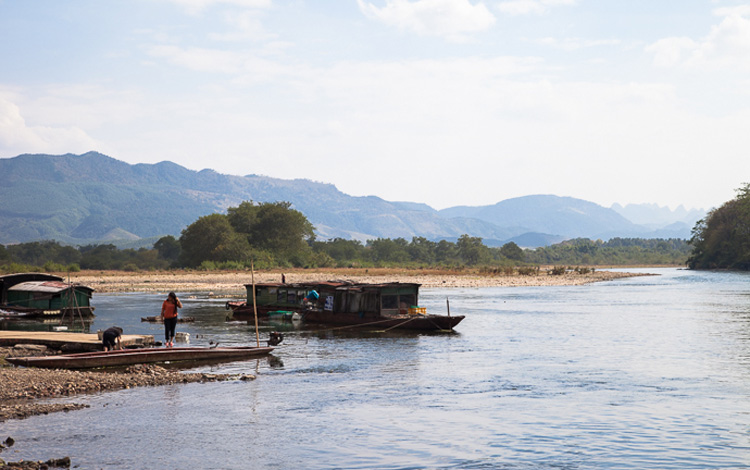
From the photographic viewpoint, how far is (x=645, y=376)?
2542cm

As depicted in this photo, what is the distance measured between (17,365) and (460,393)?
592 inches

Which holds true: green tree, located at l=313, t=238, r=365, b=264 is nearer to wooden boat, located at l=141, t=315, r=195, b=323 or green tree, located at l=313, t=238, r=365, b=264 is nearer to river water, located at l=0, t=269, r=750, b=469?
wooden boat, located at l=141, t=315, r=195, b=323

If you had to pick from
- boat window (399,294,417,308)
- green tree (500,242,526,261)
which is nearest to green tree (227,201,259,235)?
green tree (500,242,526,261)

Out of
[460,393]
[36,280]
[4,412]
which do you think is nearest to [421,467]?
[460,393]

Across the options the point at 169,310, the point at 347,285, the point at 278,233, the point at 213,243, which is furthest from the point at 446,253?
the point at 169,310

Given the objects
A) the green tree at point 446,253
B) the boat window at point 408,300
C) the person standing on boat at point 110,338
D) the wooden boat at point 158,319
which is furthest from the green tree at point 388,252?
the person standing on boat at point 110,338

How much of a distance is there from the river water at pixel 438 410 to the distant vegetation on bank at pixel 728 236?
90.4 metres

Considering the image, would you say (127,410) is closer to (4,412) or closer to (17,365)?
(4,412)

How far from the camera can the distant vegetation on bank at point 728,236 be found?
384 ft

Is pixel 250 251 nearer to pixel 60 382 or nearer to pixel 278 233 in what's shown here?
pixel 278 233

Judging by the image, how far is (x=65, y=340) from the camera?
29281 mm

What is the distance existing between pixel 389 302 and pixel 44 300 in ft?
76.9

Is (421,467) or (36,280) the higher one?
(36,280)

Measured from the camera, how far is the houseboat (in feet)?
152
